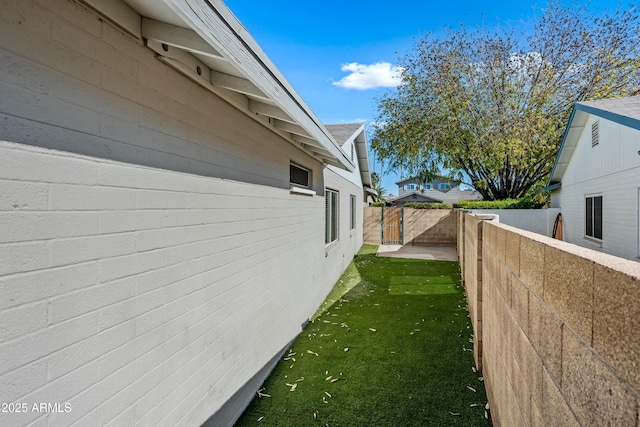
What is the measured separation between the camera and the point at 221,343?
110 inches

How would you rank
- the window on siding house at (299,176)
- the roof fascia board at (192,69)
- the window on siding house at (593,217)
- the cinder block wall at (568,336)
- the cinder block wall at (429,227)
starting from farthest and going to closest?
1. the cinder block wall at (429,227)
2. the window on siding house at (593,217)
3. the window on siding house at (299,176)
4. the roof fascia board at (192,69)
5. the cinder block wall at (568,336)

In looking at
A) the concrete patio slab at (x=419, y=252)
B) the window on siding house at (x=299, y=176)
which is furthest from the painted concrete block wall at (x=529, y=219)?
the window on siding house at (x=299, y=176)

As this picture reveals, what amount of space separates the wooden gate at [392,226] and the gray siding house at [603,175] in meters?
6.67

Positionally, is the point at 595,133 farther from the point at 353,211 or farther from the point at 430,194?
the point at 430,194

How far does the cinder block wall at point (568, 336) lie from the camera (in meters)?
0.80

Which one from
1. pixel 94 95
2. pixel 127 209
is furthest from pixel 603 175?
pixel 94 95

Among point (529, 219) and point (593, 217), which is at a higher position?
point (593, 217)

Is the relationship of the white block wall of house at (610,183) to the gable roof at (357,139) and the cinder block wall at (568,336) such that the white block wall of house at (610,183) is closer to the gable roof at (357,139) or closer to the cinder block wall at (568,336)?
the gable roof at (357,139)

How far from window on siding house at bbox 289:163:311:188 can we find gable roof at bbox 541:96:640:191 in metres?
6.50

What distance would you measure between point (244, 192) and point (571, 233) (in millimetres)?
13919

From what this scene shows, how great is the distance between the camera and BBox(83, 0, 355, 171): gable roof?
1672 mm

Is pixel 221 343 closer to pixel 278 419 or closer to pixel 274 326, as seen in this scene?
pixel 278 419

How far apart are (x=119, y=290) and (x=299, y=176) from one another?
4218mm

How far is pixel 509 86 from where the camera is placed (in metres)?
17.0
